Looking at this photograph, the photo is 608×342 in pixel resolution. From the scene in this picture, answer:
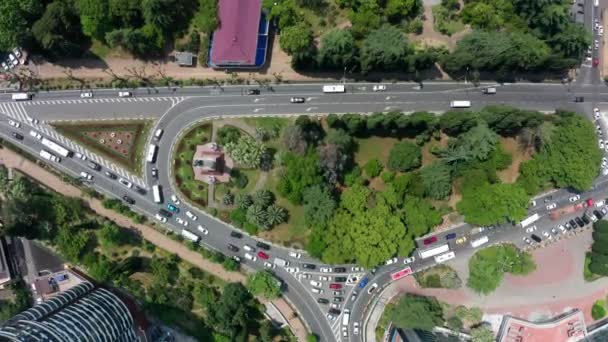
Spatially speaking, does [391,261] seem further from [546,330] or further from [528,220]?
[546,330]

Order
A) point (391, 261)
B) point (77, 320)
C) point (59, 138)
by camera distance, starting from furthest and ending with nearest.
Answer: point (391, 261), point (59, 138), point (77, 320)

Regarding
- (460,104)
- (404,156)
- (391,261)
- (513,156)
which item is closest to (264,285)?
(391,261)

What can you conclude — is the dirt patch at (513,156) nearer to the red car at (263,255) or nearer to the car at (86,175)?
the red car at (263,255)

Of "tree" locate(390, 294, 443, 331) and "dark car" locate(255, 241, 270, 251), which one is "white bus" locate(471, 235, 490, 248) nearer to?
"tree" locate(390, 294, 443, 331)

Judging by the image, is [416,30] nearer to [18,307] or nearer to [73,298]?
[73,298]

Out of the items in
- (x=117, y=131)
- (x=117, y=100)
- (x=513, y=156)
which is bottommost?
(x=117, y=131)

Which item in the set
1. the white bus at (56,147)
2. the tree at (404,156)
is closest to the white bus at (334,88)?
the tree at (404,156)
